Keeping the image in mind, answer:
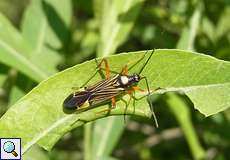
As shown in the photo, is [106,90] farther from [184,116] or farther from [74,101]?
[184,116]

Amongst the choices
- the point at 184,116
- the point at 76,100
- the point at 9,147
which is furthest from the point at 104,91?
the point at 184,116

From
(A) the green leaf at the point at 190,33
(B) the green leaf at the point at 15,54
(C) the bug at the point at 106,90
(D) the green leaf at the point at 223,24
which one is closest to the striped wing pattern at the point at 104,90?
(C) the bug at the point at 106,90

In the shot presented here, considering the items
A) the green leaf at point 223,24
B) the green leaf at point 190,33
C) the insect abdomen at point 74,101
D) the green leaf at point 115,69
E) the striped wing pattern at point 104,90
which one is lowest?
the green leaf at point 115,69

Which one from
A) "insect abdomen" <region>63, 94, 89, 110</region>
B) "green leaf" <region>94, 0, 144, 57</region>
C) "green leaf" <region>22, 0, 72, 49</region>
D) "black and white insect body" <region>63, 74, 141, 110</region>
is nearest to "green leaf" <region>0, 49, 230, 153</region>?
"insect abdomen" <region>63, 94, 89, 110</region>

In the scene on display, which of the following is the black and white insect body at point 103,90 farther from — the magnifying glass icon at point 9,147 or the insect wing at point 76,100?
the magnifying glass icon at point 9,147

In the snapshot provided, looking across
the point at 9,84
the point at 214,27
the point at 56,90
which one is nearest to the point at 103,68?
the point at 56,90
